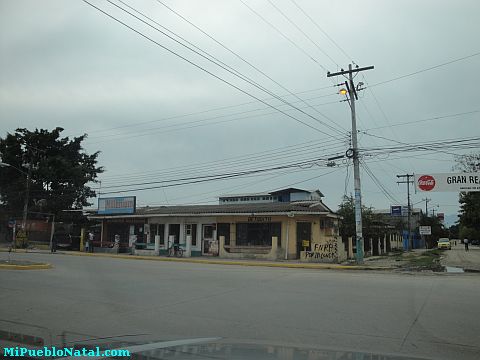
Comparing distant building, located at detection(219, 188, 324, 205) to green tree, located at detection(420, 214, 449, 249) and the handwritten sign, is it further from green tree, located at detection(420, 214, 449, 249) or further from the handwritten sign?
green tree, located at detection(420, 214, 449, 249)

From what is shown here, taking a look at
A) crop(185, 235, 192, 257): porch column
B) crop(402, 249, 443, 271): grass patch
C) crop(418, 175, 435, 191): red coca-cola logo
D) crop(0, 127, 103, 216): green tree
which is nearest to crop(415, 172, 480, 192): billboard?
crop(418, 175, 435, 191): red coca-cola logo

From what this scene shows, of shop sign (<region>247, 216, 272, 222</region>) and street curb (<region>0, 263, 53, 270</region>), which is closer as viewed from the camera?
street curb (<region>0, 263, 53, 270</region>)

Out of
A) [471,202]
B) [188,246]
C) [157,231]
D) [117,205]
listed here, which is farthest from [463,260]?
[117,205]

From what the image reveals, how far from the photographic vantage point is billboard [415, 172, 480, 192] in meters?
24.5

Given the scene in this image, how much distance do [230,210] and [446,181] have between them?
15126 mm

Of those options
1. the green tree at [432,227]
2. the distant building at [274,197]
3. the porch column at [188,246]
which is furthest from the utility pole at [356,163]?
the green tree at [432,227]

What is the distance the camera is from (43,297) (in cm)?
1135

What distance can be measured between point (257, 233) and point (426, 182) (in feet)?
40.7

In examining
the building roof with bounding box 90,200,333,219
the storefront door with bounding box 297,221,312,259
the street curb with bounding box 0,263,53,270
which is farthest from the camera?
the storefront door with bounding box 297,221,312,259

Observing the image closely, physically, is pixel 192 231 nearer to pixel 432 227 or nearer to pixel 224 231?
pixel 224 231

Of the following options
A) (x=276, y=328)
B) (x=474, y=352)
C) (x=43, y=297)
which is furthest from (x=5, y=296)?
(x=474, y=352)

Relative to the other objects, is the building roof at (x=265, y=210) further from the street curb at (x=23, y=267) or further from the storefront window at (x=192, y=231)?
the street curb at (x=23, y=267)

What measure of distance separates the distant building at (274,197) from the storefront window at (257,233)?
15477 mm

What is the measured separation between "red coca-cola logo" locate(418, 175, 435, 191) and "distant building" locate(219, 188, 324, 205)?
23.5m
